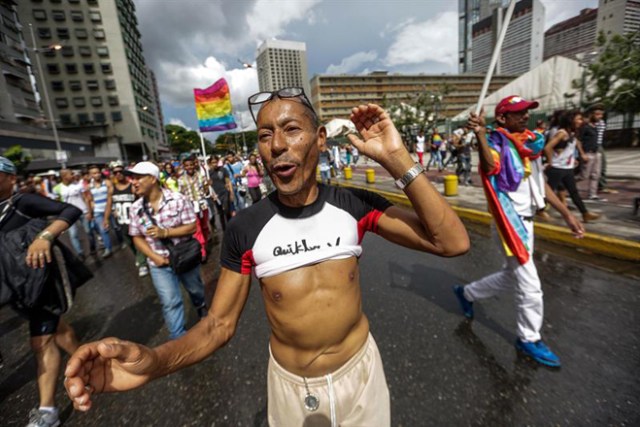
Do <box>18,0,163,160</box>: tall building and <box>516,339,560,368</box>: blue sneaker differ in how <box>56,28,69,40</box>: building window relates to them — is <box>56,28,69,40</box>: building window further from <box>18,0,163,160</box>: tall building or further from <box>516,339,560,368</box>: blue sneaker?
<box>516,339,560,368</box>: blue sneaker

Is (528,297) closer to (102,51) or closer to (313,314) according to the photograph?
(313,314)

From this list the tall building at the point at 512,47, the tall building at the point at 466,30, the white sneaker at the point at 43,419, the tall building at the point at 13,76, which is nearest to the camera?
the white sneaker at the point at 43,419

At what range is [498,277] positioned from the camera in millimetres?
2902

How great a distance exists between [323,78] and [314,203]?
90452mm

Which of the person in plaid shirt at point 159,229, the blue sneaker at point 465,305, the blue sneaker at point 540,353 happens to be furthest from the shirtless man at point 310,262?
the blue sneaker at point 465,305

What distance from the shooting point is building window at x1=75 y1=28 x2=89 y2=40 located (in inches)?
1876

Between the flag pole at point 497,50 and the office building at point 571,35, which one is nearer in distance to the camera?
the flag pole at point 497,50

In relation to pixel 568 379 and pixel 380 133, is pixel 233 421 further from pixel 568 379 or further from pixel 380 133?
pixel 568 379

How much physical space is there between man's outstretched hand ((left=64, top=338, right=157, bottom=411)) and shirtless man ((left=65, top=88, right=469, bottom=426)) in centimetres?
24

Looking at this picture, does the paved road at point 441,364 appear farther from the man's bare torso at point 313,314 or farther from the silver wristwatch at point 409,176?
the silver wristwatch at point 409,176

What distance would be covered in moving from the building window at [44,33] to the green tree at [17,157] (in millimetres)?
33041

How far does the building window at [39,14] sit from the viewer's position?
149 ft

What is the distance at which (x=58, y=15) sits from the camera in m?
46.4

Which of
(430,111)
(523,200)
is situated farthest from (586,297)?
(430,111)
